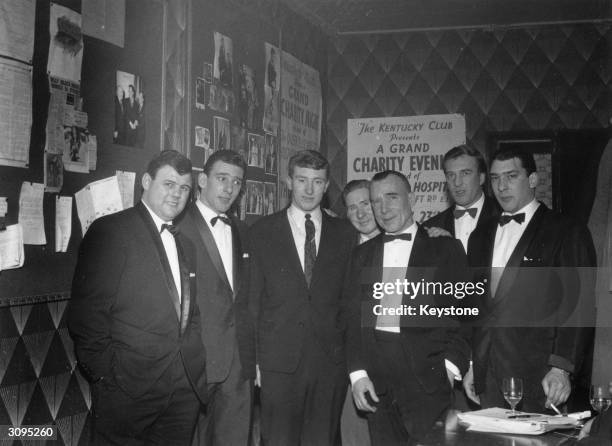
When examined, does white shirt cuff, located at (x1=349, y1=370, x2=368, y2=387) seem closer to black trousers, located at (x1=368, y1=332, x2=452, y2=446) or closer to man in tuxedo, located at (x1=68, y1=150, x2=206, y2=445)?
black trousers, located at (x1=368, y1=332, x2=452, y2=446)

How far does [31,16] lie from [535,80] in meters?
3.58

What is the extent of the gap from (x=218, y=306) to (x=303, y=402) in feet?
1.91

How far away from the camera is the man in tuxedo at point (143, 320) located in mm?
2400

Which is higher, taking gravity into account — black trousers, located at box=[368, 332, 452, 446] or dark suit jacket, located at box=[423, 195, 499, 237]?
dark suit jacket, located at box=[423, 195, 499, 237]

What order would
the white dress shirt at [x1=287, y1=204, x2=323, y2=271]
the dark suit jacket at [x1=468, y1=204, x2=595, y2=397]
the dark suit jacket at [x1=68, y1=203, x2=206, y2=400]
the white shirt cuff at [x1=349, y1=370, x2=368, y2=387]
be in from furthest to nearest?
the white dress shirt at [x1=287, y1=204, x2=323, y2=271]
the white shirt cuff at [x1=349, y1=370, x2=368, y2=387]
the dark suit jacket at [x1=468, y1=204, x2=595, y2=397]
the dark suit jacket at [x1=68, y1=203, x2=206, y2=400]

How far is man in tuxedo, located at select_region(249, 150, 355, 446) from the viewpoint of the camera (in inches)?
117

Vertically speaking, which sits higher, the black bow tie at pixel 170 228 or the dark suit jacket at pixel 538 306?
the black bow tie at pixel 170 228

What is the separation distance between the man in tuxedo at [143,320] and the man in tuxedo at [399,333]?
2.29 ft

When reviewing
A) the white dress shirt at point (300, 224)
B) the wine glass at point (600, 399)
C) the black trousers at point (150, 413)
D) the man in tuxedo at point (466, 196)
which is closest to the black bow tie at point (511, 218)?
the man in tuxedo at point (466, 196)

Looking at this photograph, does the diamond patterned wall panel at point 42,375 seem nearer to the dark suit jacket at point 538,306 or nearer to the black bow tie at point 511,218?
the dark suit jacket at point 538,306

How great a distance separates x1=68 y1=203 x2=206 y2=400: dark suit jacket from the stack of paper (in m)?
Result: 1.12

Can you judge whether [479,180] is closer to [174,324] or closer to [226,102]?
[226,102]

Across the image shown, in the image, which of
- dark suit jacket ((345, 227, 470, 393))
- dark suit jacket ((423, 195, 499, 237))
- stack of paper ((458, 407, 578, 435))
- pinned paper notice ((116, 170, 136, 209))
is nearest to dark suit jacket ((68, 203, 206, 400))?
pinned paper notice ((116, 170, 136, 209))

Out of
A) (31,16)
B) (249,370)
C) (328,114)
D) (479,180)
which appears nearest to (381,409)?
(249,370)
